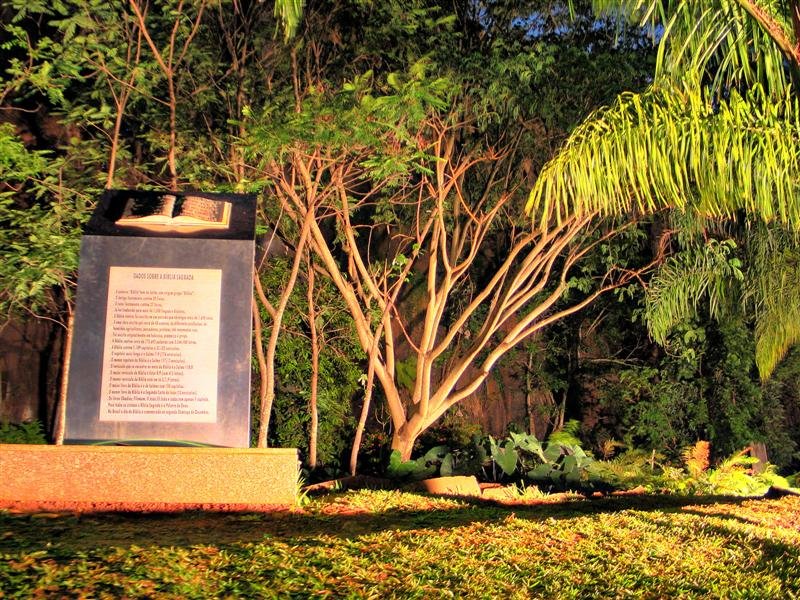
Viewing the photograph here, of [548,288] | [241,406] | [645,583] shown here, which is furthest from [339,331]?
[645,583]

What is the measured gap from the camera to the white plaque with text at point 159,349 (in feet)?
20.7

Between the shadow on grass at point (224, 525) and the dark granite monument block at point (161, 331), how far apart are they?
0.61 m

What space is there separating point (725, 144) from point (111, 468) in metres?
5.31

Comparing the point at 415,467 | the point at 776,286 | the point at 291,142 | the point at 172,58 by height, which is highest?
the point at 172,58

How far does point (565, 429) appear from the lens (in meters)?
13.7

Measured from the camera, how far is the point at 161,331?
6395mm

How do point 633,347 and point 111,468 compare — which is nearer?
point 111,468

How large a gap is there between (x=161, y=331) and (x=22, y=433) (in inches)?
207

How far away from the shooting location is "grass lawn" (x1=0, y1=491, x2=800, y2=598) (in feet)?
14.0

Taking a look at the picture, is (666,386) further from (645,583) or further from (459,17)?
(645,583)

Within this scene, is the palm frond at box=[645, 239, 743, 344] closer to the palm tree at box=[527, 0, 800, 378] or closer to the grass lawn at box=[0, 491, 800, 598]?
the palm tree at box=[527, 0, 800, 378]

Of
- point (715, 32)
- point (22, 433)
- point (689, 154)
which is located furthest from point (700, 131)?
point (22, 433)

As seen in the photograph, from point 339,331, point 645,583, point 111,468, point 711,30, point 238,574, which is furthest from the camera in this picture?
point 339,331

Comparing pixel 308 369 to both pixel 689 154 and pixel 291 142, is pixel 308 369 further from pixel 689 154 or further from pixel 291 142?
pixel 689 154
